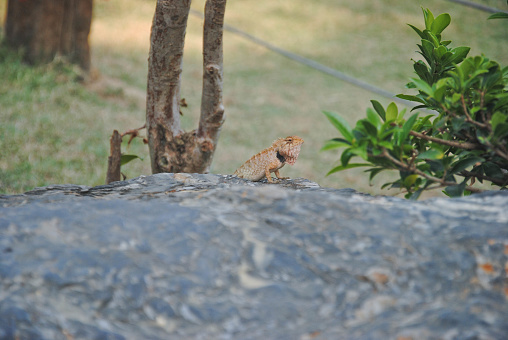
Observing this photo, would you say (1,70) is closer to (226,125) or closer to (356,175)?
(226,125)

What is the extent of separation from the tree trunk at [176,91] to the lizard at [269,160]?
1.17ft

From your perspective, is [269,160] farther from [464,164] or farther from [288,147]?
[464,164]

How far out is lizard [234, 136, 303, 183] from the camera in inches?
83.1

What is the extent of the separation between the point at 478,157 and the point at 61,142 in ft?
11.9

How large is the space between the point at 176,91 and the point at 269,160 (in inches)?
23.0

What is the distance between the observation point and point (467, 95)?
148 cm

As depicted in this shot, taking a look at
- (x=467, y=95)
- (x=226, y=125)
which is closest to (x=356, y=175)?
(x=226, y=125)

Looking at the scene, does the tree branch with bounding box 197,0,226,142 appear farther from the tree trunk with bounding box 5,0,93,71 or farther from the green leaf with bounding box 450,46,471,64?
the tree trunk with bounding box 5,0,93,71

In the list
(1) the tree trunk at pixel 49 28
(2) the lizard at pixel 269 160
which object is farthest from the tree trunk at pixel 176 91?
(1) the tree trunk at pixel 49 28

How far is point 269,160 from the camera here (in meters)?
2.12

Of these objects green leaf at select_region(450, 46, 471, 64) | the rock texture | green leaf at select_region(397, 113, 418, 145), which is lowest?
the rock texture

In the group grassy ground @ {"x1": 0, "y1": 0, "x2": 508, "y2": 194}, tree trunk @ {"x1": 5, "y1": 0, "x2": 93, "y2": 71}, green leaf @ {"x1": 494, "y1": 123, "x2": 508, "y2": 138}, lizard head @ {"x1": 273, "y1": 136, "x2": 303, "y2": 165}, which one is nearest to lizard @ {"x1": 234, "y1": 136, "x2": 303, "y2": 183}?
lizard head @ {"x1": 273, "y1": 136, "x2": 303, "y2": 165}

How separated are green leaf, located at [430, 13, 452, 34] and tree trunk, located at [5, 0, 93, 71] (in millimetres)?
4405

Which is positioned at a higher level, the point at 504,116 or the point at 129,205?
the point at 504,116
